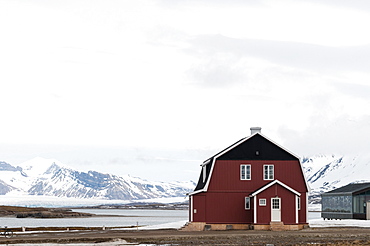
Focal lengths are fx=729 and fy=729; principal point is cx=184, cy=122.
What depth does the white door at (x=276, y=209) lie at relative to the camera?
6131cm

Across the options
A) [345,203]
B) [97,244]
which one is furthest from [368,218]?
[97,244]

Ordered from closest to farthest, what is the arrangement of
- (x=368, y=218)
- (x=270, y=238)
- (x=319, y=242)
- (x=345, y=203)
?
(x=319, y=242)
(x=270, y=238)
(x=368, y=218)
(x=345, y=203)

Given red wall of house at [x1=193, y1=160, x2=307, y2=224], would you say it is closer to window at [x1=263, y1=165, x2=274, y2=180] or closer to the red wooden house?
the red wooden house

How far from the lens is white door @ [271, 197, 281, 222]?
201ft

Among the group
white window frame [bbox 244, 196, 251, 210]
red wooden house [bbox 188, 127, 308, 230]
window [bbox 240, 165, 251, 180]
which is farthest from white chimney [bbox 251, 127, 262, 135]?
white window frame [bbox 244, 196, 251, 210]

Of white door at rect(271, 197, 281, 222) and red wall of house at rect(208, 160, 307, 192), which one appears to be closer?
white door at rect(271, 197, 281, 222)

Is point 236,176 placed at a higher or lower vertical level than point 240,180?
higher

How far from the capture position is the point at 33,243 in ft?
152

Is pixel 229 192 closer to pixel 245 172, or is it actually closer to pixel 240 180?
pixel 240 180

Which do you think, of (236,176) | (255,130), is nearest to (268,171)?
(236,176)

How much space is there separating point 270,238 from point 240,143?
53.7 ft

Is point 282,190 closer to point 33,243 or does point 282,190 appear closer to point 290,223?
point 290,223

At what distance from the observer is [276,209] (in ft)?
201

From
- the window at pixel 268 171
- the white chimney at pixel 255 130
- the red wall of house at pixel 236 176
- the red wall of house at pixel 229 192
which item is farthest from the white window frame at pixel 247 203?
the white chimney at pixel 255 130
